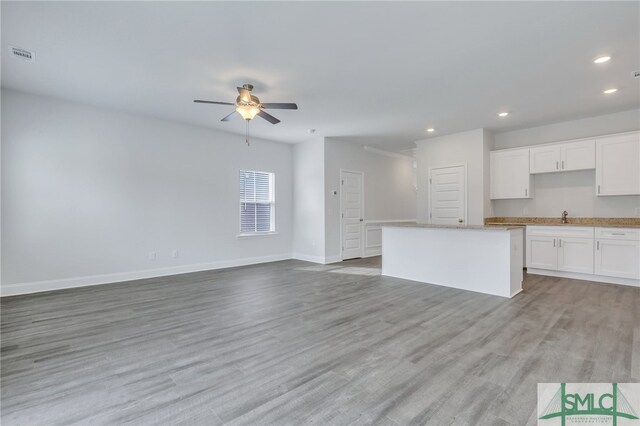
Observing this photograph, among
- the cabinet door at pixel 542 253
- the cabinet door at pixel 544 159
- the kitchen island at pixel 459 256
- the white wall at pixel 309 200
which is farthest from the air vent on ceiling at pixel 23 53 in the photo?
the cabinet door at pixel 542 253

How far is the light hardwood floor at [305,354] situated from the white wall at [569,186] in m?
1.56

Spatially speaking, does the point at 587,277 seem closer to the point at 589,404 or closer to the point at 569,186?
the point at 569,186

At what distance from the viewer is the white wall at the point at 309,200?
261 inches

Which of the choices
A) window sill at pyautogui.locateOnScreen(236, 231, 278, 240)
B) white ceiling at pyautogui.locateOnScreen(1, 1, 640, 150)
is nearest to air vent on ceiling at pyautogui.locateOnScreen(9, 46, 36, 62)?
white ceiling at pyautogui.locateOnScreen(1, 1, 640, 150)

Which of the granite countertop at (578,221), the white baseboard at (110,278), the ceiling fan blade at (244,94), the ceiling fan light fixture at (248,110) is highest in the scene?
the ceiling fan blade at (244,94)

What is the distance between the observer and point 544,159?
17.7 ft

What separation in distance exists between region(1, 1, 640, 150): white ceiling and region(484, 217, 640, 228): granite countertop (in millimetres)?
1830

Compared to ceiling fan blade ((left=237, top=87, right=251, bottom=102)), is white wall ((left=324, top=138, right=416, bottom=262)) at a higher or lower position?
lower

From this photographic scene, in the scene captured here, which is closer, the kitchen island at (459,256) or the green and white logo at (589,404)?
the green and white logo at (589,404)

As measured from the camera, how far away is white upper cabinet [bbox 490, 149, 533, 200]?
5.62m

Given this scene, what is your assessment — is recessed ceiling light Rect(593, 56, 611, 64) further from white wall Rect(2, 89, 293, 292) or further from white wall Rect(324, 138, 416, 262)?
white wall Rect(2, 89, 293, 292)

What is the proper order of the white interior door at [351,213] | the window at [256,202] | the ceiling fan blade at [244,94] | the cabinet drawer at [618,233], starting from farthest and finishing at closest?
1. the white interior door at [351,213]
2. the window at [256,202]
3. the cabinet drawer at [618,233]
4. the ceiling fan blade at [244,94]

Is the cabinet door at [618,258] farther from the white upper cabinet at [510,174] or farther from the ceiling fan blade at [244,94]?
the ceiling fan blade at [244,94]

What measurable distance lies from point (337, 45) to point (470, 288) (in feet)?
12.1
